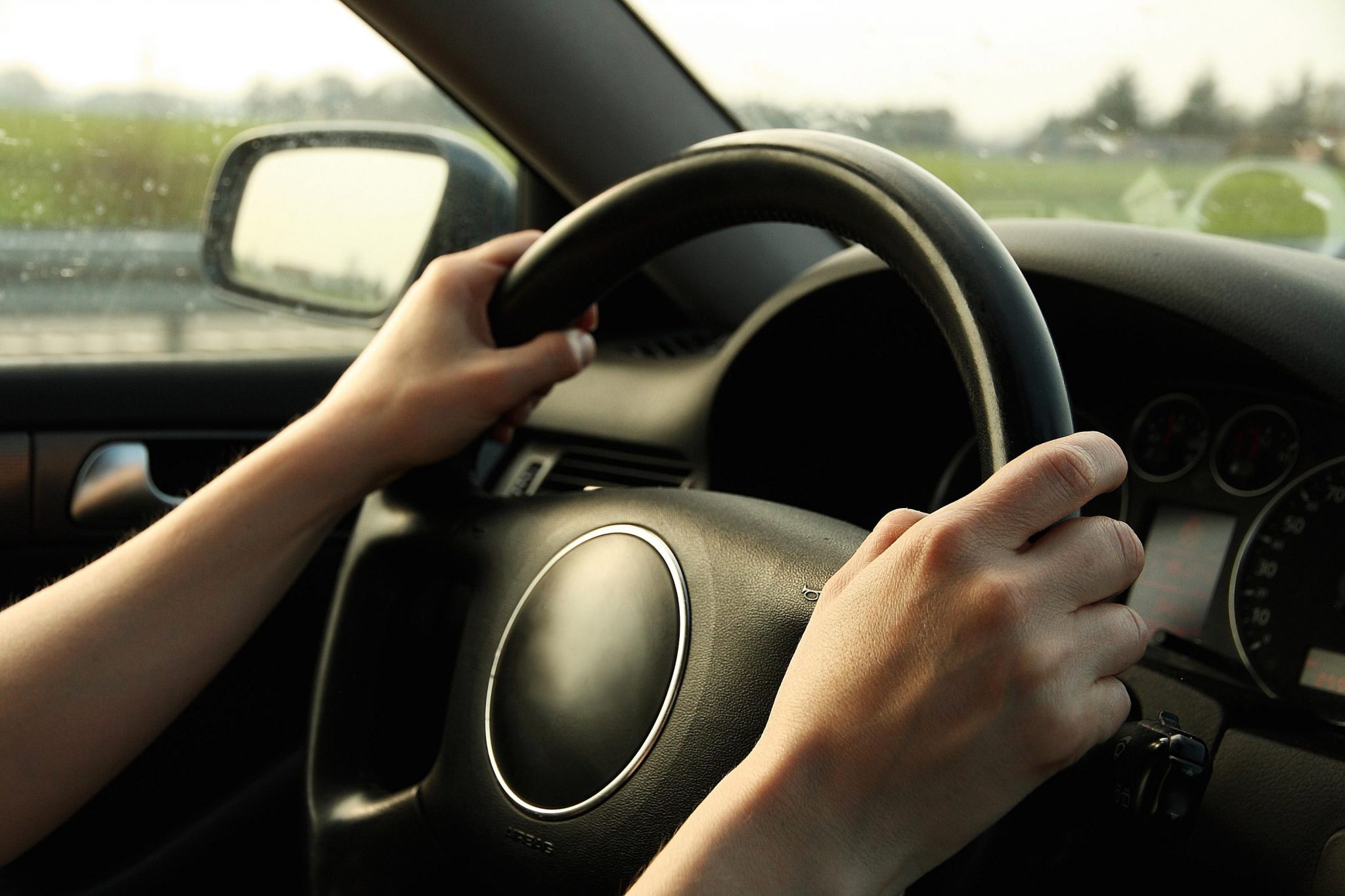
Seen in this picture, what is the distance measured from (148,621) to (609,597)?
40cm

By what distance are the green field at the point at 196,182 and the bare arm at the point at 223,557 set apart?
55 centimetres

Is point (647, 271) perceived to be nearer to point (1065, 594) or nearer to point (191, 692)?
point (191, 692)

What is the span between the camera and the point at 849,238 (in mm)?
820

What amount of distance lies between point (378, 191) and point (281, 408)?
0.42 m

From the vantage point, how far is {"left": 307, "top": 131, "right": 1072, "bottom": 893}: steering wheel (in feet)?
2.41

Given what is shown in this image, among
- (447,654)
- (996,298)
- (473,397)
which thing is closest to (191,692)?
(447,654)

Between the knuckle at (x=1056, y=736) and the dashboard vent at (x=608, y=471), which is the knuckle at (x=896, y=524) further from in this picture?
the dashboard vent at (x=608, y=471)

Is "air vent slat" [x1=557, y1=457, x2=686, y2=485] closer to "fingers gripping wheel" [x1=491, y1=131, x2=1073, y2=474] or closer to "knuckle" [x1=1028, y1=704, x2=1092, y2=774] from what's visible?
"fingers gripping wheel" [x1=491, y1=131, x2=1073, y2=474]

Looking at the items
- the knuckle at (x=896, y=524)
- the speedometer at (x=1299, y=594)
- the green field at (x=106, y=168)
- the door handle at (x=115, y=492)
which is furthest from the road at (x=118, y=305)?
the knuckle at (x=896, y=524)

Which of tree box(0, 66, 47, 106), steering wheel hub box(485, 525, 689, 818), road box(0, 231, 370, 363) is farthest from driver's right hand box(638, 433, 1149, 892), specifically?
tree box(0, 66, 47, 106)

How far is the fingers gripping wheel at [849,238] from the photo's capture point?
656mm

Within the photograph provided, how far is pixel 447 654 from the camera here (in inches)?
44.0

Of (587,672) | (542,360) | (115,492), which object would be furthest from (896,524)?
(115,492)

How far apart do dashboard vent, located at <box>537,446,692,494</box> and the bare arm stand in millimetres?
404
